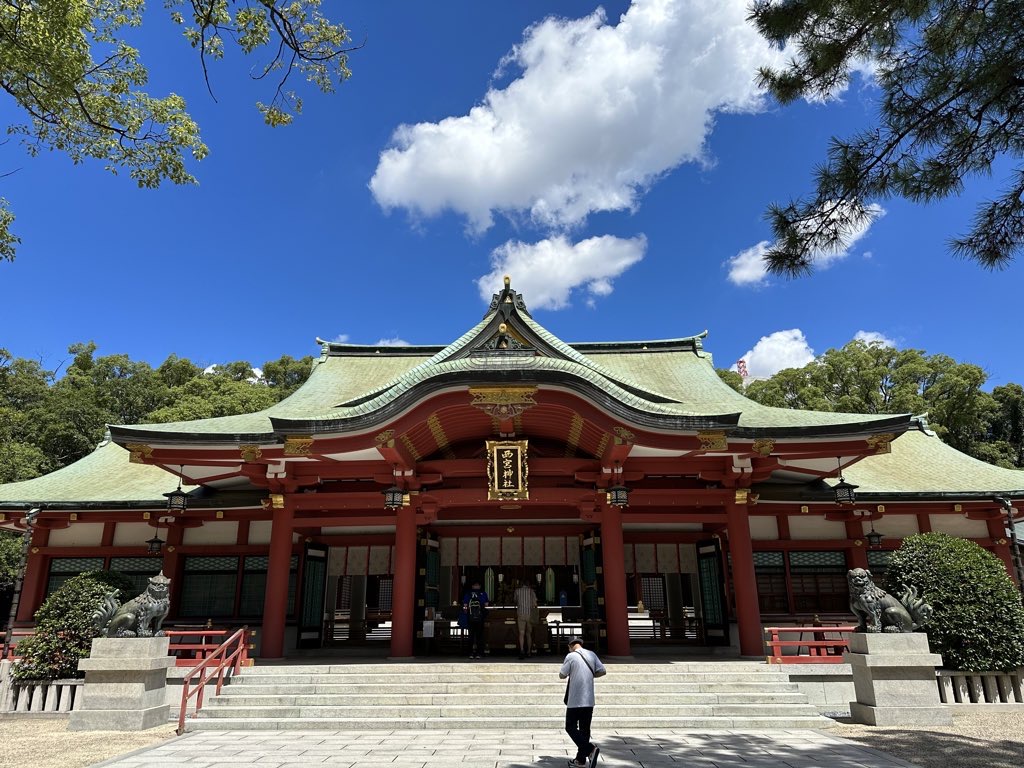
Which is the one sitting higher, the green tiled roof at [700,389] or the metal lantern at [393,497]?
the green tiled roof at [700,389]

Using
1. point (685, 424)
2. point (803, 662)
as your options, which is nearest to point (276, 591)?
point (685, 424)

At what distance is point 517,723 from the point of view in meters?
8.65

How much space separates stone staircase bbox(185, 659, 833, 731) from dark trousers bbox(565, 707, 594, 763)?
8.02 ft

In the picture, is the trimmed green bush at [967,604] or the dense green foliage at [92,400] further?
the dense green foliage at [92,400]

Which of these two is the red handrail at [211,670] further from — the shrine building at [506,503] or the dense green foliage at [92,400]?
the dense green foliage at [92,400]

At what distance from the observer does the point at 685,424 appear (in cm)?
1095

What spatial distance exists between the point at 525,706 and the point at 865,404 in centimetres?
3456

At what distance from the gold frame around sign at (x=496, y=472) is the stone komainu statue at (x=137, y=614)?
227 inches

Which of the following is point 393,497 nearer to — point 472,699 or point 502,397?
point 502,397

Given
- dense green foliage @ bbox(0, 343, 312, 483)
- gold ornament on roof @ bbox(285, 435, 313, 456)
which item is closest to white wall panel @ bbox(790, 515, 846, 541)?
gold ornament on roof @ bbox(285, 435, 313, 456)

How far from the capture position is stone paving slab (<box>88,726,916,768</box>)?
6.67m

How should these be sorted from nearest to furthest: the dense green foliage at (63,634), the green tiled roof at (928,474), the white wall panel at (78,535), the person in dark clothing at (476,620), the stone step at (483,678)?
the stone step at (483,678) < the dense green foliage at (63,634) < the person in dark clothing at (476,620) < the green tiled roof at (928,474) < the white wall panel at (78,535)

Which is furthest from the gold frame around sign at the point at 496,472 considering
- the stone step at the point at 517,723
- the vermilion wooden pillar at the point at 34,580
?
the vermilion wooden pillar at the point at 34,580

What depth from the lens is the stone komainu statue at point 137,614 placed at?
30.9ft
